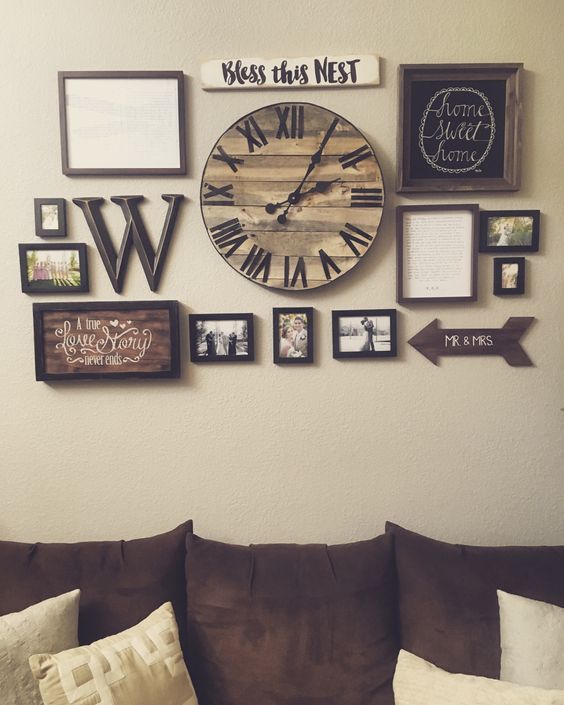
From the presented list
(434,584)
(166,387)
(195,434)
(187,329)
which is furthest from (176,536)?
(434,584)

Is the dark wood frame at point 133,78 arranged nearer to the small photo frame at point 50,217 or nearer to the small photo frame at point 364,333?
the small photo frame at point 50,217

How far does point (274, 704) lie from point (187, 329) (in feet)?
3.30

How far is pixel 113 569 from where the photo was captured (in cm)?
138

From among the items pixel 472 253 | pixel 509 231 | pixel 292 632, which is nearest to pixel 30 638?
pixel 292 632

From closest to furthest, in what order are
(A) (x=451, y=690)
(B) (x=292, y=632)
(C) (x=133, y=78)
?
(A) (x=451, y=690)
(B) (x=292, y=632)
(C) (x=133, y=78)

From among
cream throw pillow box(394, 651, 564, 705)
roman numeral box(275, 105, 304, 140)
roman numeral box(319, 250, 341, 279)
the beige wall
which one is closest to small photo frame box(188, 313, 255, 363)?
the beige wall

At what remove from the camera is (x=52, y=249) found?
154cm

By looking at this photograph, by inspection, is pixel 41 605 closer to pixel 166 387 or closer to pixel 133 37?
pixel 166 387

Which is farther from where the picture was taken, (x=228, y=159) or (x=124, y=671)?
(x=228, y=159)

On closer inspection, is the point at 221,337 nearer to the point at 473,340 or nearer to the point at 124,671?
the point at 473,340

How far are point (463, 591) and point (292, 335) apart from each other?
815mm

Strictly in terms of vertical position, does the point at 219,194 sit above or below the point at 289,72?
below

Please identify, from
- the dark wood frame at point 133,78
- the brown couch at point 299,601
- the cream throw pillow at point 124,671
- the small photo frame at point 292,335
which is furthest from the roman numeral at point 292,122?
the cream throw pillow at point 124,671

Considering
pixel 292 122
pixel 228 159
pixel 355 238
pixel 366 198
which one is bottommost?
pixel 355 238
